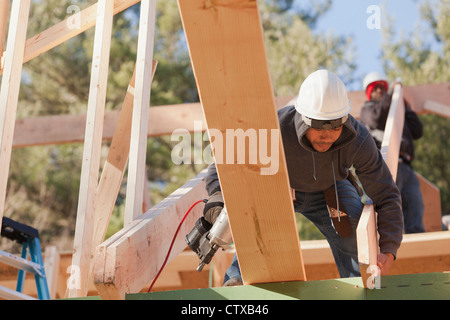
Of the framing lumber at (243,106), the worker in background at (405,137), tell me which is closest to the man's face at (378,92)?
the worker in background at (405,137)

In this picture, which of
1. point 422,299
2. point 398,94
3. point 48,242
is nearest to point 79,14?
point 422,299

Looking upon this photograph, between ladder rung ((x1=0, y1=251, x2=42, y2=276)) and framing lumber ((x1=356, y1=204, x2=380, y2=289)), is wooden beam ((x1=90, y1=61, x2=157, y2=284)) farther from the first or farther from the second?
framing lumber ((x1=356, y1=204, x2=380, y2=289))

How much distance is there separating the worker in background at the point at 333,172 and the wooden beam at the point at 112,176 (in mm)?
784

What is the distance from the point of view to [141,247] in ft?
7.32

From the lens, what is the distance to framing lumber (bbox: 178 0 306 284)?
1.48 metres

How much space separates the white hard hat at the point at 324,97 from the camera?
2338 mm

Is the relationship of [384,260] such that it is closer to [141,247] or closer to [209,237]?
[209,237]

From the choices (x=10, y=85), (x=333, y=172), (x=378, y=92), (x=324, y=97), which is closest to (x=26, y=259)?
(x=10, y=85)

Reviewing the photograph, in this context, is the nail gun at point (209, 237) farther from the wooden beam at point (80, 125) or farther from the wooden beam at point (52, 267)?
the wooden beam at point (80, 125)

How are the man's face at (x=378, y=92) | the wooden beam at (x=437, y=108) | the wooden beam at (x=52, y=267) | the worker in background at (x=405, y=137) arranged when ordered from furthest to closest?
the wooden beam at (x=437, y=108)
the man's face at (x=378, y=92)
the worker in background at (x=405, y=137)
the wooden beam at (x=52, y=267)

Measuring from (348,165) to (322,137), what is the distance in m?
0.33
